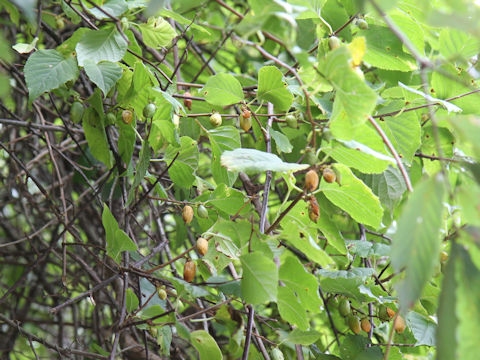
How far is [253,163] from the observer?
0.83 metres

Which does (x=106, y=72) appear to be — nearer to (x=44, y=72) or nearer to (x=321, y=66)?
(x=44, y=72)

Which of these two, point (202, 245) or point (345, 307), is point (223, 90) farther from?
point (345, 307)

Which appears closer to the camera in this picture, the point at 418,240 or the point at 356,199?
the point at 418,240

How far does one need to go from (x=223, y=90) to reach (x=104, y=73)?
0.80 feet

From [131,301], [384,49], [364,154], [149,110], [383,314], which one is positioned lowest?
[131,301]

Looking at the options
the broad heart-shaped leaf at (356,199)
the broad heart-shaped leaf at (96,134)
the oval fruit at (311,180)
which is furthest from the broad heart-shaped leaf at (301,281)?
the broad heart-shaped leaf at (96,134)

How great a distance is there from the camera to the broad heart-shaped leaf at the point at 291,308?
0.99m

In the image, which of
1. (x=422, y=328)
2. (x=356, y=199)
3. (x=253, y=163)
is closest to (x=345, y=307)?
(x=422, y=328)

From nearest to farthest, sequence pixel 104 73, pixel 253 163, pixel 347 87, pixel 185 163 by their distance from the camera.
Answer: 1. pixel 347 87
2. pixel 253 163
3. pixel 104 73
4. pixel 185 163

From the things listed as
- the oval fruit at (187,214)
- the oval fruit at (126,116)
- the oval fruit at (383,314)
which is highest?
the oval fruit at (126,116)

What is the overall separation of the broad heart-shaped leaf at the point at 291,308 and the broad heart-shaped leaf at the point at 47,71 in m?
0.61

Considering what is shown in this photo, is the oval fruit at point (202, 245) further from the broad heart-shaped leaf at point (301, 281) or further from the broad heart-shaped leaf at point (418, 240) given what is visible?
the broad heart-shaped leaf at point (418, 240)

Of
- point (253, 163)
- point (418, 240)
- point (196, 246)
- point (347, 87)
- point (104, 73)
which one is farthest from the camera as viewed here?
point (104, 73)

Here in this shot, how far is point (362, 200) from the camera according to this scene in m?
1.00
